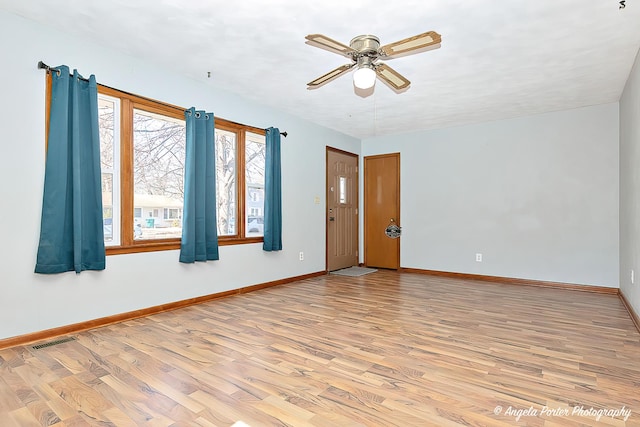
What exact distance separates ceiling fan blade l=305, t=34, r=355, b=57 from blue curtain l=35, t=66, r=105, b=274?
2066 mm

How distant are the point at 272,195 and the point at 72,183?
2.42 meters

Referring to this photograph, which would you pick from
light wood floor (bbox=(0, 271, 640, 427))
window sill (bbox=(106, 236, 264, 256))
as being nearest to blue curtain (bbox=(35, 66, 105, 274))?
window sill (bbox=(106, 236, 264, 256))

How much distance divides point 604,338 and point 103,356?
3.96 m

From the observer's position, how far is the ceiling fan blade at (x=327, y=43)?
2.41 metres

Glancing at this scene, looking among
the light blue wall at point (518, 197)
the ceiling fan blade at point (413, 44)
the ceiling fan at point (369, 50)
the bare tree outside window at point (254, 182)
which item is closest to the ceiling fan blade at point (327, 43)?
the ceiling fan at point (369, 50)

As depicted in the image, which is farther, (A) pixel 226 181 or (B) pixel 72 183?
(A) pixel 226 181

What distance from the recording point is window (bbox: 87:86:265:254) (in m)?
3.45

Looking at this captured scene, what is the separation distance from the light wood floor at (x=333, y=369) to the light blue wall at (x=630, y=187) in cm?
53

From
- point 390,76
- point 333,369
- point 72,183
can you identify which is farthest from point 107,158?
point 333,369

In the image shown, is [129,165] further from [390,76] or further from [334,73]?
[390,76]

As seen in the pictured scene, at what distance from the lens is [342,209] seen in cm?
668

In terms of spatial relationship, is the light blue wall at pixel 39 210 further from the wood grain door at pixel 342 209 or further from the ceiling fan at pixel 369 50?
the ceiling fan at pixel 369 50

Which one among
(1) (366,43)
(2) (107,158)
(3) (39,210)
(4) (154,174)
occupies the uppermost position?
(1) (366,43)

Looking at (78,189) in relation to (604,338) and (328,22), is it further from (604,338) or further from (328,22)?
(604,338)
